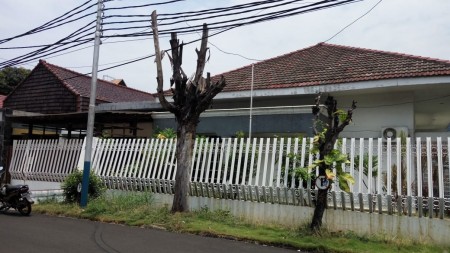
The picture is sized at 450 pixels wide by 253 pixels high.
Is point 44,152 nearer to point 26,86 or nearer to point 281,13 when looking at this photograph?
point 281,13

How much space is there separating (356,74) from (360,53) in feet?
7.45

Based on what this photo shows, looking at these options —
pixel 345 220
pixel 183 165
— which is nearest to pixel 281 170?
pixel 345 220

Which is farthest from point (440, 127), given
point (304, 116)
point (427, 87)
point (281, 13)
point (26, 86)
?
point (26, 86)

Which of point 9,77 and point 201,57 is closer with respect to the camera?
point 201,57

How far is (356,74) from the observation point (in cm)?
1191

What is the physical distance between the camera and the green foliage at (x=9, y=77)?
108 ft

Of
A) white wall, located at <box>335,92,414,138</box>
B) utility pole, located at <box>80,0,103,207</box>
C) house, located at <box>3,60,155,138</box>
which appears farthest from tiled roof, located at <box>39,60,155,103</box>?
white wall, located at <box>335,92,414,138</box>

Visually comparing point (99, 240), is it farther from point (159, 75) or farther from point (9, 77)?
point (9, 77)

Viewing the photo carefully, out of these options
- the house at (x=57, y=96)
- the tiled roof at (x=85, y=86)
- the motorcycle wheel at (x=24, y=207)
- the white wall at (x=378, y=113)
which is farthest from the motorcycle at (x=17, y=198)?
the tiled roof at (x=85, y=86)

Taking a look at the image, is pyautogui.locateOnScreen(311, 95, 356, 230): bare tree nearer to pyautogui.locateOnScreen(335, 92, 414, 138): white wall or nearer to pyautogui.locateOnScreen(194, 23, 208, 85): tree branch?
pyautogui.locateOnScreen(194, 23, 208, 85): tree branch

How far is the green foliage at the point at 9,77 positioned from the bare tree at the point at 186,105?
2755cm

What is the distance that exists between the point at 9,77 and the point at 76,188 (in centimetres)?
2655

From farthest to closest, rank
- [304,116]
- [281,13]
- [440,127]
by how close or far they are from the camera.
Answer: [440,127] → [304,116] → [281,13]

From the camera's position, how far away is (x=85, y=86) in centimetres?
2267
